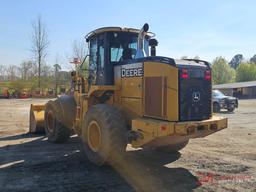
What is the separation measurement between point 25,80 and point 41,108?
131 ft

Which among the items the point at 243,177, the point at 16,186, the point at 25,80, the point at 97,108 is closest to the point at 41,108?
the point at 97,108

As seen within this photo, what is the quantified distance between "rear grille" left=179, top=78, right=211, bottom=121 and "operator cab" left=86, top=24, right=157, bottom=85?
5.63 feet

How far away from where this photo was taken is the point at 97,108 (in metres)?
7.64

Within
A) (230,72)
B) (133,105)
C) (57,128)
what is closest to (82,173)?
(133,105)

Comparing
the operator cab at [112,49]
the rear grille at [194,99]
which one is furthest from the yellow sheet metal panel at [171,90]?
the operator cab at [112,49]

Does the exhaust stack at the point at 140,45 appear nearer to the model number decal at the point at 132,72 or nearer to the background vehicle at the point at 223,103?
the model number decal at the point at 132,72

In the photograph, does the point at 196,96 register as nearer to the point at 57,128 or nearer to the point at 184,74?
the point at 184,74

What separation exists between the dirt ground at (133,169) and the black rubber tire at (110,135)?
261 millimetres

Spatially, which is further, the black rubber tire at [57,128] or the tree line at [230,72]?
the tree line at [230,72]

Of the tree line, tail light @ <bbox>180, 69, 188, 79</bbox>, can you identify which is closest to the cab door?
tail light @ <bbox>180, 69, 188, 79</bbox>

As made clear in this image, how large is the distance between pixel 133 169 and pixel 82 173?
1096 millimetres

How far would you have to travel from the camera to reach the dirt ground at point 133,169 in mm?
6188

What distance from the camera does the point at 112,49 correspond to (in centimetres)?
853

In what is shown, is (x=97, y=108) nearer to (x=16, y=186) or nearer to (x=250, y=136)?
(x=16, y=186)
